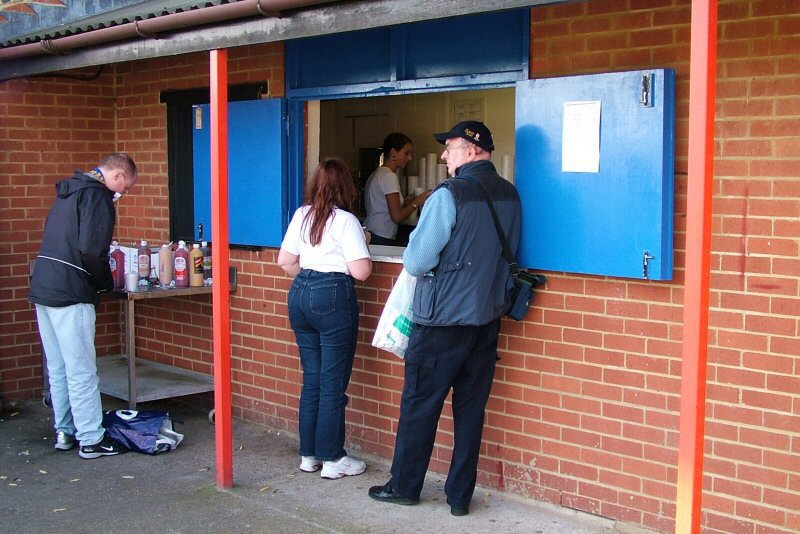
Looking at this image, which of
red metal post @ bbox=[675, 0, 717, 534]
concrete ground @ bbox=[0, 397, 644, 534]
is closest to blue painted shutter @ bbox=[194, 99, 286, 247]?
concrete ground @ bbox=[0, 397, 644, 534]

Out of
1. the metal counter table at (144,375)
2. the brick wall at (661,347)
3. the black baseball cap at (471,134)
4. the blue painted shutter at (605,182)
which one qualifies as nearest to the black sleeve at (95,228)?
the metal counter table at (144,375)

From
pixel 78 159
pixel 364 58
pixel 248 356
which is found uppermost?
pixel 364 58

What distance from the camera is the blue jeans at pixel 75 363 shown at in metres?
5.87

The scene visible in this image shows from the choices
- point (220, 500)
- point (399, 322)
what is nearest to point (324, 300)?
point (399, 322)

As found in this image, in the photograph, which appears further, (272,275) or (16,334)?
(16,334)

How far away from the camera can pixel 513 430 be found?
5094 millimetres

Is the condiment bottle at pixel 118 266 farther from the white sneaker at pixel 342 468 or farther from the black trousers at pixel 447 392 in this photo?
the black trousers at pixel 447 392

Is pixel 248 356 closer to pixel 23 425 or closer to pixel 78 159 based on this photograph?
A: pixel 23 425

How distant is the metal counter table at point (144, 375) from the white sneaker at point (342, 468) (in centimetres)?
164

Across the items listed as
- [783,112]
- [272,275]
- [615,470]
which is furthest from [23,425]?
[783,112]

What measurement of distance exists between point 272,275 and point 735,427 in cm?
335

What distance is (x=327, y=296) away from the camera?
527cm

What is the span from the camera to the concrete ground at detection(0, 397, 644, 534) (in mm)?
4801

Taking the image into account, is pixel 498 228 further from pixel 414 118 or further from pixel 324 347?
pixel 414 118
